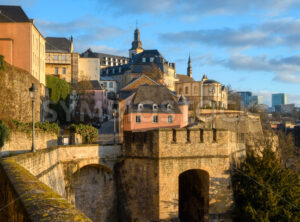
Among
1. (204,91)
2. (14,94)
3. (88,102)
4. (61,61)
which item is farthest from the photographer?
(204,91)

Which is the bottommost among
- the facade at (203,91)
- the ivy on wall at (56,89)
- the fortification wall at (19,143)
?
the fortification wall at (19,143)

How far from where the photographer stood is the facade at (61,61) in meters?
59.9

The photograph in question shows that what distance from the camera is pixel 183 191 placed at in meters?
21.0

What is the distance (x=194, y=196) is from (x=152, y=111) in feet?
56.0

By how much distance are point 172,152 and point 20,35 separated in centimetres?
2085

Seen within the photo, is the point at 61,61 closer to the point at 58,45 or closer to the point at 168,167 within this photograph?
the point at 58,45

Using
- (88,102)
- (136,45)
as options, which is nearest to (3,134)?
(88,102)

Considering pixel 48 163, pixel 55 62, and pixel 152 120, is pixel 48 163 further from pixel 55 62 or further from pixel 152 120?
pixel 55 62

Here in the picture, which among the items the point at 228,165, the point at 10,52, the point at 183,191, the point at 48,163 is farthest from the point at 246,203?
the point at 10,52

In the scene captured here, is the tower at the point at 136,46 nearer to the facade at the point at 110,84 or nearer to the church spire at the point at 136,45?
the church spire at the point at 136,45

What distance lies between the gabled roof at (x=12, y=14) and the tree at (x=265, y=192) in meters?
23.9

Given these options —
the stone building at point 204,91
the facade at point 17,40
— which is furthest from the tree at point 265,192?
the stone building at point 204,91

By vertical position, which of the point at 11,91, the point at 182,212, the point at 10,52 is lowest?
the point at 182,212

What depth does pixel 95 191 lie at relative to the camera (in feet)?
62.0
